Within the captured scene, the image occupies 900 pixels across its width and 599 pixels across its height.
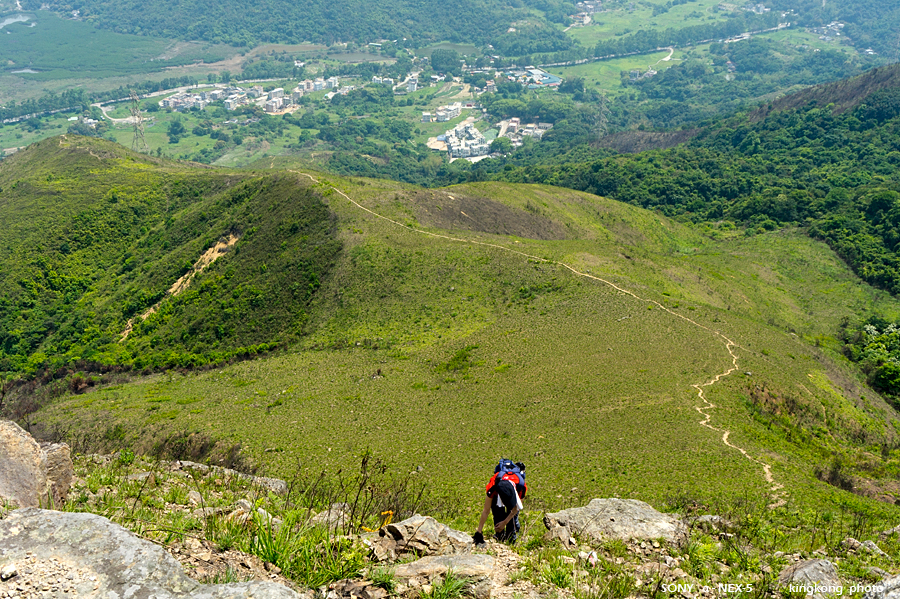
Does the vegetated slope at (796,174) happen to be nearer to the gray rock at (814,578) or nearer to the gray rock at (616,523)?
the gray rock at (616,523)

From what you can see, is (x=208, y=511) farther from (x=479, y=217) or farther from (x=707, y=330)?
(x=479, y=217)

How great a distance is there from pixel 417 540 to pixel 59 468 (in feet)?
33.5

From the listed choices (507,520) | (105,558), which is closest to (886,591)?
(507,520)

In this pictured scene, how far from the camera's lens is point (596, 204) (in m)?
91.5

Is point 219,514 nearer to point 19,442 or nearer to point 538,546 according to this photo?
point 19,442

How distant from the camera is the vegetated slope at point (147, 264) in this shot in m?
52.6

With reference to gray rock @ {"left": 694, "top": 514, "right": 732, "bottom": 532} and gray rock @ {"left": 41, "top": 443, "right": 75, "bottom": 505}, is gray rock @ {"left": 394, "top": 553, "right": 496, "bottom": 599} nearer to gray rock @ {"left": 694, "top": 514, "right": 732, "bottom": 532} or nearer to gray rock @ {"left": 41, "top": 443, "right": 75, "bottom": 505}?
gray rock @ {"left": 694, "top": 514, "right": 732, "bottom": 532}

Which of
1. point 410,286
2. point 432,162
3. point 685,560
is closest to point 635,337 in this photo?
point 410,286

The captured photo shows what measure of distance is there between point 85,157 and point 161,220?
25783 millimetres

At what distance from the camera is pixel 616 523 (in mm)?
15562

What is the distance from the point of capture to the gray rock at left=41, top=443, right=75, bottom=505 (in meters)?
13.6

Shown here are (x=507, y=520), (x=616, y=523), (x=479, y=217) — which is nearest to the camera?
(x=507, y=520)

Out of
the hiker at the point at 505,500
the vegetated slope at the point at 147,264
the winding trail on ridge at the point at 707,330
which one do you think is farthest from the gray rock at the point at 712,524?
the vegetated slope at the point at 147,264

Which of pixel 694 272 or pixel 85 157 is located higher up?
pixel 85 157
